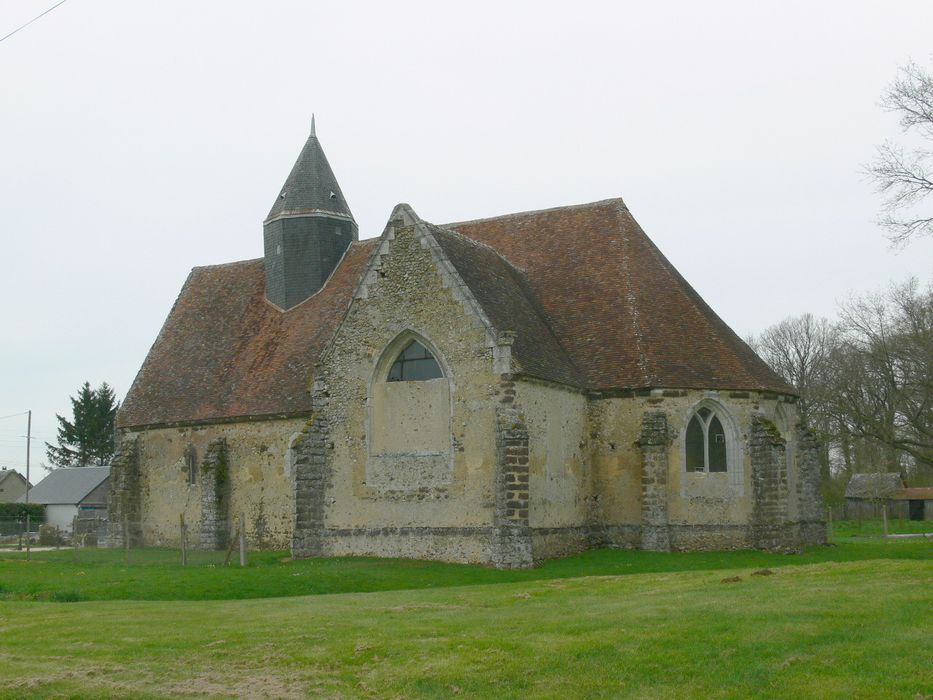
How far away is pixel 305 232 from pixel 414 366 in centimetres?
1115

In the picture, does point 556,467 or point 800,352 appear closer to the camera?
point 556,467

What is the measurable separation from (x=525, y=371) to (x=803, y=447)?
928cm

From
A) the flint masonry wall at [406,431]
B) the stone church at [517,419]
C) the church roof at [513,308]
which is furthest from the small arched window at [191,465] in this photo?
the church roof at [513,308]

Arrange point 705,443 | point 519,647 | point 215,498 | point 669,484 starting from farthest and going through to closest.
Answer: point 215,498 < point 705,443 < point 669,484 < point 519,647

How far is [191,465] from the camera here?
32406mm

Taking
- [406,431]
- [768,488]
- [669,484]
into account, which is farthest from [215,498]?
[768,488]

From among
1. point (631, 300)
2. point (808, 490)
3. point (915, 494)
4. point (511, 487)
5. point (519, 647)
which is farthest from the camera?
point (915, 494)

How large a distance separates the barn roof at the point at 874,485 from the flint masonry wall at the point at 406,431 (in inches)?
1483

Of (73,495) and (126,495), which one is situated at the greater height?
(73,495)

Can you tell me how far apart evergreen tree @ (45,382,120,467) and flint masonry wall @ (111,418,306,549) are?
136ft

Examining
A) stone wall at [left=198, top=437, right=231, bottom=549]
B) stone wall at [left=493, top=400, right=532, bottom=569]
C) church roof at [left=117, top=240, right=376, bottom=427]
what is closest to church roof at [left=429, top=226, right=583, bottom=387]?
stone wall at [left=493, top=400, right=532, bottom=569]

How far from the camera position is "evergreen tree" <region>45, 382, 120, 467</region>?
238ft

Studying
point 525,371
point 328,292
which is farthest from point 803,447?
point 328,292

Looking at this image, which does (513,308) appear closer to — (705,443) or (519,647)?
(705,443)
